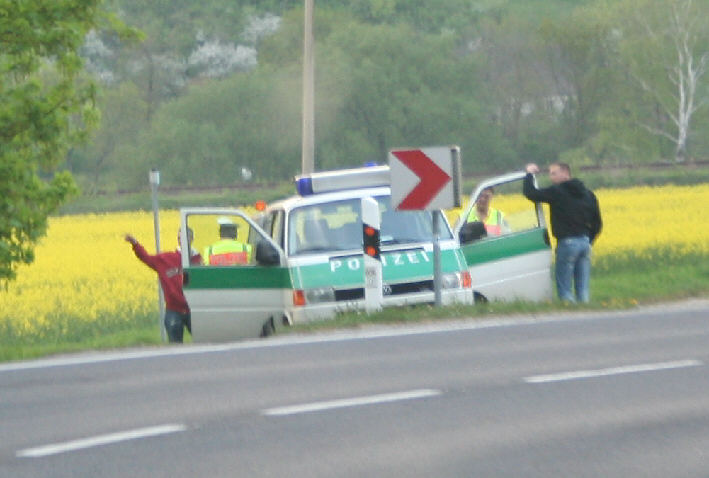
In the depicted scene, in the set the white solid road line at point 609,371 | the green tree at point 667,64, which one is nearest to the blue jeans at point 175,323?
the white solid road line at point 609,371

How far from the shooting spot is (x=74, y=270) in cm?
3053

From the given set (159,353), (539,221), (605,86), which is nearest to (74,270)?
(539,221)

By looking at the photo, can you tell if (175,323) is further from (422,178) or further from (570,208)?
(570,208)

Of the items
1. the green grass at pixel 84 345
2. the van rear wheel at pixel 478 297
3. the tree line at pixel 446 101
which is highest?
the tree line at pixel 446 101

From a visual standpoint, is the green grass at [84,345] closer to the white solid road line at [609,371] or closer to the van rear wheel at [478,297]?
the van rear wheel at [478,297]

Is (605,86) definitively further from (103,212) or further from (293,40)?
(103,212)

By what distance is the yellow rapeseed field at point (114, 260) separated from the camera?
21.7 metres

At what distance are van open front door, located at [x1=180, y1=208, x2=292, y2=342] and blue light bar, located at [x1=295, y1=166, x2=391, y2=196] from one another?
1215mm

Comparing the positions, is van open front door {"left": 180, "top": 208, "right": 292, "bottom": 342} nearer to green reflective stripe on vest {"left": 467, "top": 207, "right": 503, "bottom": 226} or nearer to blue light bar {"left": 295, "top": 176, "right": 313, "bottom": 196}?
blue light bar {"left": 295, "top": 176, "right": 313, "bottom": 196}

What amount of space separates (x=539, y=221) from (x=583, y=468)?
34.4 ft

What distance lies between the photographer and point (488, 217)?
58.2 feet

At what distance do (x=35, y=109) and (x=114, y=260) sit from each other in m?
14.0

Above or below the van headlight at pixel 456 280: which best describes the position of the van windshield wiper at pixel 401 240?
above

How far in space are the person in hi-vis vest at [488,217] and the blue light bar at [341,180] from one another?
3.36 feet
